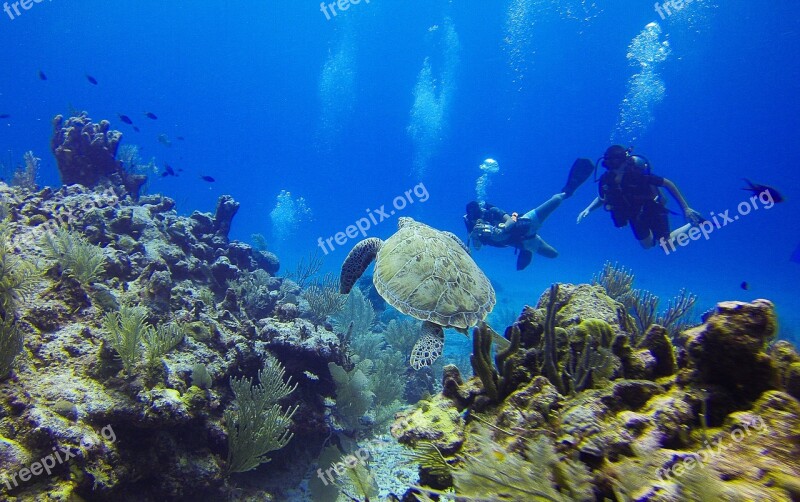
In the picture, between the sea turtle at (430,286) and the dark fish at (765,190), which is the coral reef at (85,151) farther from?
the dark fish at (765,190)

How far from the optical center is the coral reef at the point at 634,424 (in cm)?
162

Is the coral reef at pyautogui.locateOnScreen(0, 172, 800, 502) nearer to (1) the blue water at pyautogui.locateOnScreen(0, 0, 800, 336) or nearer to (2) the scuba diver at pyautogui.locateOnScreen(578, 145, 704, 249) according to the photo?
(2) the scuba diver at pyautogui.locateOnScreen(578, 145, 704, 249)

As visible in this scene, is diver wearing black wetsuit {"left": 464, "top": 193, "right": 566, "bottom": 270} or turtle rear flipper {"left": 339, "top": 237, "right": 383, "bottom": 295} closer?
turtle rear flipper {"left": 339, "top": 237, "right": 383, "bottom": 295}

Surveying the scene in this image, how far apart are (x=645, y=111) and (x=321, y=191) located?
422 ft

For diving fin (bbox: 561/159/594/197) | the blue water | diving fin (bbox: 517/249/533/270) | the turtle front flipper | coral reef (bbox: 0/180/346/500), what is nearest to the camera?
coral reef (bbox: 0/180/346/500)

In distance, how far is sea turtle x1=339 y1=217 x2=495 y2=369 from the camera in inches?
201

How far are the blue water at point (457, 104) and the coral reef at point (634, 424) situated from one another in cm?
6463

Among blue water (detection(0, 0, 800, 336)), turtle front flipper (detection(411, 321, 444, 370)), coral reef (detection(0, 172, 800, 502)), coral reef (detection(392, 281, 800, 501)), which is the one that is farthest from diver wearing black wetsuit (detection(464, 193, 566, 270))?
blue water (detection(0, 0, 800, 336))

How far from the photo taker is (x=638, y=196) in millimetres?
9336

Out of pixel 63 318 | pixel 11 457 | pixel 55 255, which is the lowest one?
pixel 11 457

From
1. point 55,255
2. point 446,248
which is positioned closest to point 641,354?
point 446,248

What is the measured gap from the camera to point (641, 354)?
2.94 m

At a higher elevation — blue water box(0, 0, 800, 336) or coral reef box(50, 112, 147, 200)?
blue water box(0, 0, 800, 336)

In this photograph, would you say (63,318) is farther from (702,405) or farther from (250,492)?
(702,405)
